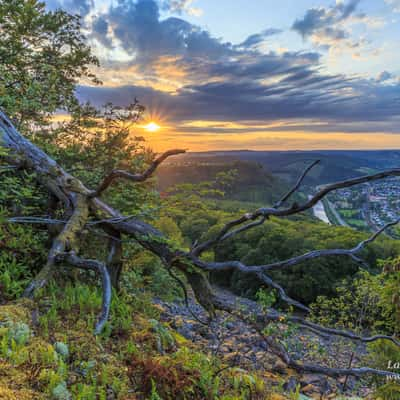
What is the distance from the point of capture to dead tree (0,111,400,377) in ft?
10.1

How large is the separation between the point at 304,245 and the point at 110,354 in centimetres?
3710

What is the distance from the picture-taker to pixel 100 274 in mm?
3490

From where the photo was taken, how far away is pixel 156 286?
7.67 m

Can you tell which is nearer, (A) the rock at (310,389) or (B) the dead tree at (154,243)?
(B) the dead tree at (154,243)

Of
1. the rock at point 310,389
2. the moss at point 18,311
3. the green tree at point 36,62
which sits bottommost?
the rock at point 310,389

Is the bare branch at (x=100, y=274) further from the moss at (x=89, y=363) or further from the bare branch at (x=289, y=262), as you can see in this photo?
the bare branch at (x=289, y=262)

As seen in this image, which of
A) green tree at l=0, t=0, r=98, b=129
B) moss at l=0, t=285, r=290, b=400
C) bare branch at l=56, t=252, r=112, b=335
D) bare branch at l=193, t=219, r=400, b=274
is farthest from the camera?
green tree at l=0, t=0, r=98, b=129

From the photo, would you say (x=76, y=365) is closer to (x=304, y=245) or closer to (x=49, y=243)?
(x=49, y=243)

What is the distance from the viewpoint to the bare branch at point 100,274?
10.5ft

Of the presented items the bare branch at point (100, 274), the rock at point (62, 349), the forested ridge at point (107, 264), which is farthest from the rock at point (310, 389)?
the rock at point (62, 349)

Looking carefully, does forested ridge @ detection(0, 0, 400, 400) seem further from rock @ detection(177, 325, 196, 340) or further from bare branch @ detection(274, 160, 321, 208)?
rock @ detection(177, 325, 196, 340)

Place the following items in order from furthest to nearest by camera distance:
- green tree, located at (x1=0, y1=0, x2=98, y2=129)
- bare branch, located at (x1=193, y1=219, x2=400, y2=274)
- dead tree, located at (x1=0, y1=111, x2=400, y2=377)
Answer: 1. green tree, located at (x1=0, y1=0, x2=98, y2=129)
2. bare branch, located at (x1=193, y1=219, x2=400, y2=274)
3. dead tree, located at (x1=0, y1=111, x2=400, y2=377)


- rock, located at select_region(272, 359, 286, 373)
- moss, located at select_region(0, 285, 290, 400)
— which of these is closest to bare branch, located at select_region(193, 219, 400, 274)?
moss, located at select_region(0, 285, 290, 400)

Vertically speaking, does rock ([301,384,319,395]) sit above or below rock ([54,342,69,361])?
below
